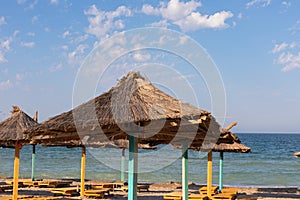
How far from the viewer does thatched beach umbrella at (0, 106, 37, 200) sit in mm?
9703

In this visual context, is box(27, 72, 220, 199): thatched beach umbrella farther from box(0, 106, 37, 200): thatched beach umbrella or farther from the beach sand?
the beach sand

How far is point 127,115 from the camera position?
550cm

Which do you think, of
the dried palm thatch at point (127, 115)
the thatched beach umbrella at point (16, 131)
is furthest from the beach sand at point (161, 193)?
the dried palm thatch at point (127, 115)

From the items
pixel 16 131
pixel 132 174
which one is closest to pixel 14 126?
pixel 16 131

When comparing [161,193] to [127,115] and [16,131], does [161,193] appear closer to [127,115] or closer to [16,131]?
[16,131]

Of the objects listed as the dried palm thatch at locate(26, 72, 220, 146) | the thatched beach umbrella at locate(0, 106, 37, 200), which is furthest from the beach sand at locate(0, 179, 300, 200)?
the dried palm thatch at locate(26, 72, 220, 146)

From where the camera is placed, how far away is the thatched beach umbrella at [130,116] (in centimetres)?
553

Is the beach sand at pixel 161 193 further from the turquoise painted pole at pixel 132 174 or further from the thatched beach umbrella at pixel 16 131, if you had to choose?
the turquoise painted pole at pixel 132 174

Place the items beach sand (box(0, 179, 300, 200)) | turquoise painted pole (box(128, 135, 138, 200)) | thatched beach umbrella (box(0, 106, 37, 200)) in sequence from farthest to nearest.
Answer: beach sand (box(0, 179, 300, 200)) < thatched beach umbrella (box(0, 106, 37, 200)) < turquoise painted pole (box(128, 135, 138, 200))

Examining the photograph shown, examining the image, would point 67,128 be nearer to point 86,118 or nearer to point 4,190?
point 86,118

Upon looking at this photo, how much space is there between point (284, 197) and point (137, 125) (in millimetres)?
9930

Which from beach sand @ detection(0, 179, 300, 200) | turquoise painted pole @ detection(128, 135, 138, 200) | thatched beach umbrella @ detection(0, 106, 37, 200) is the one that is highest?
thatched beach umbrella @ detection(0, 106, 37, 200)

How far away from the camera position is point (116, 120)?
5.55 m

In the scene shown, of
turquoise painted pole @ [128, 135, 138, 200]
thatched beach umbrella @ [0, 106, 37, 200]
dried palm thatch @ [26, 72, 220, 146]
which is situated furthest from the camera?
thatched beach umbrella @ [0, 106, 37, 200]
